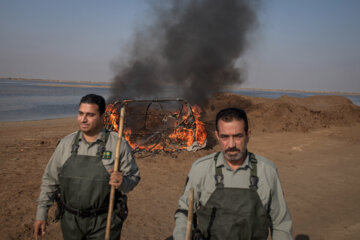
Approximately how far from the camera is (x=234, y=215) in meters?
1.97

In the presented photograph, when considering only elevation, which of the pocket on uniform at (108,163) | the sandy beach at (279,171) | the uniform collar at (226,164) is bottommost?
the sandy beach at (279,171)

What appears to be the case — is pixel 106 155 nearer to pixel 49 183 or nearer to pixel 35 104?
pixel 49 183

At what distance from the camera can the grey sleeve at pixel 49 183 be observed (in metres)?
2.69

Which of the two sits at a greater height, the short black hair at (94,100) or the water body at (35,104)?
the water body at (35,104)

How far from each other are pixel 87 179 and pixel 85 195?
5.8 inches

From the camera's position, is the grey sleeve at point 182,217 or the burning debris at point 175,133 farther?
the burning debris at point 175,133

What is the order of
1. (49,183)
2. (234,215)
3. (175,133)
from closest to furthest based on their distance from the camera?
(234,215) → (49,183) → (175,133)

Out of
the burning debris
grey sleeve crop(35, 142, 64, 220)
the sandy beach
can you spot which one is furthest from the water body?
grey sleeve crop(35, 142, 64, 220)

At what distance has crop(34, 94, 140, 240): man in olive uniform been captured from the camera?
2.59 m

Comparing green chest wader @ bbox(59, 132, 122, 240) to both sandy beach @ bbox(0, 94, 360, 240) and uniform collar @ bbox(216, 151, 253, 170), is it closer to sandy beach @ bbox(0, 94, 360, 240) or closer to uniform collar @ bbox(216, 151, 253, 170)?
uniform collar @ bbox(216, 151, 253, 170)

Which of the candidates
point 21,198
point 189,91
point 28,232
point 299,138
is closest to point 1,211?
point 21,198

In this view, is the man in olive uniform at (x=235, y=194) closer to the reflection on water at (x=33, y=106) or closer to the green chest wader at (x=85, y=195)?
the green chest wader at (x=85, y=195)

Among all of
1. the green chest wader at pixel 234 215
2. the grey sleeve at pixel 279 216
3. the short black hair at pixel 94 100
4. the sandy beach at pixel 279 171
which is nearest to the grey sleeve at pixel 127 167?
the short black hair at pixel 94 100

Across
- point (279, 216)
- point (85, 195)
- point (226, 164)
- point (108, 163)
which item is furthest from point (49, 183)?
point (279, 216)
